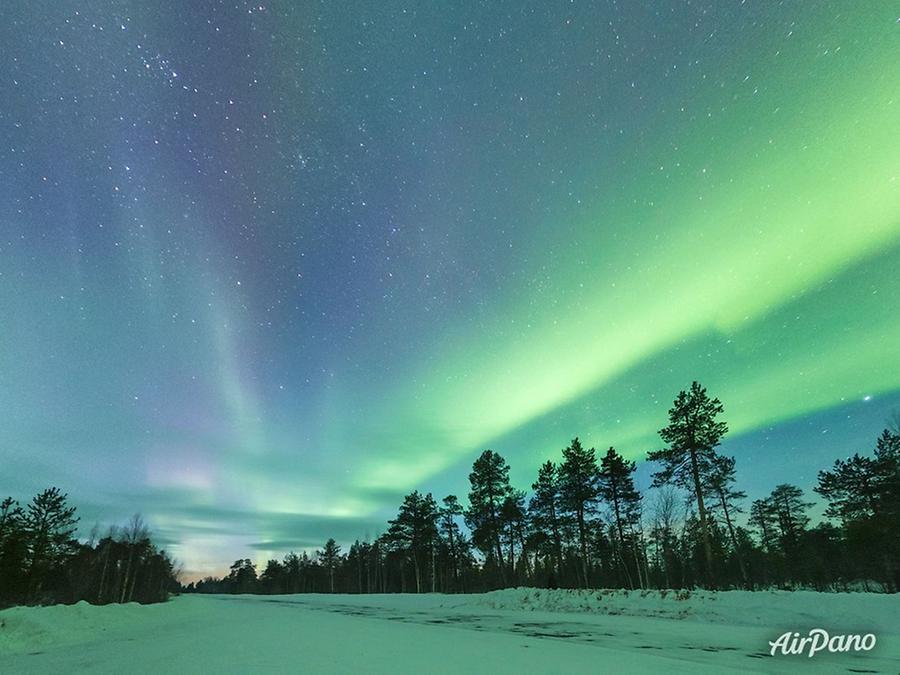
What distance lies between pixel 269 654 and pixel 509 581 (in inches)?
2067

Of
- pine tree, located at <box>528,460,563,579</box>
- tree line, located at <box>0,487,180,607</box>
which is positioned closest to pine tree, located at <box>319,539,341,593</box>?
tree line, located at <box>0,487,180,607</box>

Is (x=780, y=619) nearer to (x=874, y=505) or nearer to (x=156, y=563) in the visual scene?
(x=874, y=505)

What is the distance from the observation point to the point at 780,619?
15.0 meters

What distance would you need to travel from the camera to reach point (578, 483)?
1638 inches

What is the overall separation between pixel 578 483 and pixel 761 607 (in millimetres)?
26049

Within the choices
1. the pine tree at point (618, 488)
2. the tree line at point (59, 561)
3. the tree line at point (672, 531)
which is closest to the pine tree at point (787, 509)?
the tree line at point (672, 531)

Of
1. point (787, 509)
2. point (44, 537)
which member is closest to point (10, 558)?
point (44, 537)

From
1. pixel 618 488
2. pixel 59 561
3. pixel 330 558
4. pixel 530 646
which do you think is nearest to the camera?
pixel 530 646

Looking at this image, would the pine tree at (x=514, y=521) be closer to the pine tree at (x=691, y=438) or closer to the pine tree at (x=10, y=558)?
the pine tree at (x=691, y=438)

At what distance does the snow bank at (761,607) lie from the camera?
14250 mm

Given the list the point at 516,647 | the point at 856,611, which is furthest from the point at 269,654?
the point at 856,611

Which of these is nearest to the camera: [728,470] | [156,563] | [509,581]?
[728,470]

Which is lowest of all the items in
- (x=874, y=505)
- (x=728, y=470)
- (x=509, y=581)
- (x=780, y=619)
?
(x=509, y=581)

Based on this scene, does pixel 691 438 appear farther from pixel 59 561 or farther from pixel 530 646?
pixel 59 561
